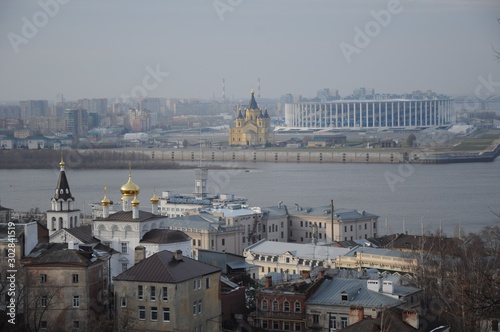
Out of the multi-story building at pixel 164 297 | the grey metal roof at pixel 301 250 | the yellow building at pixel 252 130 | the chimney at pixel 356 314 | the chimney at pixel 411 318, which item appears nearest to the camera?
the chimney at pixel 411 318

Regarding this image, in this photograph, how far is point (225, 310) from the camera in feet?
26.1

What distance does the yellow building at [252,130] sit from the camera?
45487 mm

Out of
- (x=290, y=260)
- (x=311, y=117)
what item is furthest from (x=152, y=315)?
(x=311, y=117)

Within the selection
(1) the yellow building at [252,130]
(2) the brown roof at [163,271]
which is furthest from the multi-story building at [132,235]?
(1) the yellow building at [252,130]

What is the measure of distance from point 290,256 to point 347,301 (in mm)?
4111

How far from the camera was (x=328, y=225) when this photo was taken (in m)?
14.9

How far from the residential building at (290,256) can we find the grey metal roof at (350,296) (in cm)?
330

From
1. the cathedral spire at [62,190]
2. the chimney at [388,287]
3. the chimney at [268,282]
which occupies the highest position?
the cathedral spire at [62,190]

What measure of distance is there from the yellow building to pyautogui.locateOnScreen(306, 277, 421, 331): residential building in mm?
36900

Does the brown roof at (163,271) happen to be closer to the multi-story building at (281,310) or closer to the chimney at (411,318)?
the multi-story building at (281,310)

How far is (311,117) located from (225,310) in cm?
5668

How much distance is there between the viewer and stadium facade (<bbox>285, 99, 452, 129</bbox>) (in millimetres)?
61875

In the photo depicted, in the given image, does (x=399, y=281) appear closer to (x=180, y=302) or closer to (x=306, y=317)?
(x=306, y=317)

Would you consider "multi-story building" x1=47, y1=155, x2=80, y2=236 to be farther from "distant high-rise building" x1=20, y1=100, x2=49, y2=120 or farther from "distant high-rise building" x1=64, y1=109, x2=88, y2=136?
"distant high-rise building" x1=20, y1=100, x2=49, y2=120
